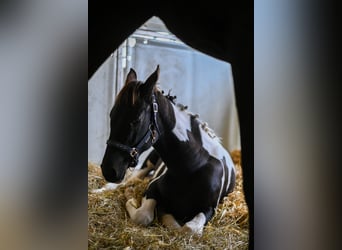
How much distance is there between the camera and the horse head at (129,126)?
1190 mm

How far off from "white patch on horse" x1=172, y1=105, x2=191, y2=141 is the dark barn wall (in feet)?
0.57

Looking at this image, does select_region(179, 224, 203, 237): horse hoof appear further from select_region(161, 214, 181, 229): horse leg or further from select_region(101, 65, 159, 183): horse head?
select_region(101, 65, 159, 183): horse head

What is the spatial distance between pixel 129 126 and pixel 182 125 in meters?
0.17

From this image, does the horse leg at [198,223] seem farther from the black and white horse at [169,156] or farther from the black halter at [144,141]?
the black halter at [144,141]

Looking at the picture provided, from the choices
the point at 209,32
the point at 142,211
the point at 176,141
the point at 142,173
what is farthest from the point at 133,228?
the point at 209,32

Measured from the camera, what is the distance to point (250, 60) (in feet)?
4.48

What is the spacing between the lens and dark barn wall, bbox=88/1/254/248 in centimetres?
120

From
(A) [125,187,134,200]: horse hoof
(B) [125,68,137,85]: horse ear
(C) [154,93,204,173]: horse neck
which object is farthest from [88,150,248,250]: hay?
(B) [125,68,137,85]: horse ear

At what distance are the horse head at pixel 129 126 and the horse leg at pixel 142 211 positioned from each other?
8 centimetres

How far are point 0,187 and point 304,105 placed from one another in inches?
39.0

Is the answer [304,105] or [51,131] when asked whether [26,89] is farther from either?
[304,105]

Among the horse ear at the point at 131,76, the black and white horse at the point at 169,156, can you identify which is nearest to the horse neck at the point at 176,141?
the black and white horse at the point at 169,156

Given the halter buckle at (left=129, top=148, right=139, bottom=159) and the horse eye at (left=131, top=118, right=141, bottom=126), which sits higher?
the horse eye at (left=131, top=118, right=141, bottom=126)

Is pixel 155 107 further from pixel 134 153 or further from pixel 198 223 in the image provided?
pixel 198 223
